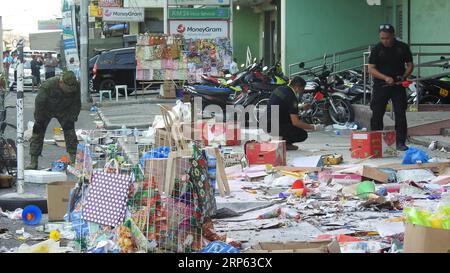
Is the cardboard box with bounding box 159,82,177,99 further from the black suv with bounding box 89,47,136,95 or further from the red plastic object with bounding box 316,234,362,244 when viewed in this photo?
the red plastic object with bounding box 316,234,362,244

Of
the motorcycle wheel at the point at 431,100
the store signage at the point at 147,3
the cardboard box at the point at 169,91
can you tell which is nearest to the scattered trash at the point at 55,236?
the motorcycle wheel at the point at 431,100

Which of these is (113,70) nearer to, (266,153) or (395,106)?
(395,106)

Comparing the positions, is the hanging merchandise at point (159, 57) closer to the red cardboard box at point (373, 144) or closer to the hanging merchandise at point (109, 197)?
the red cardboard box at point (373, 144)

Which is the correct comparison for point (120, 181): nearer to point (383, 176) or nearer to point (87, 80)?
point (383, 176)

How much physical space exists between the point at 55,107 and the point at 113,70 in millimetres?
19774

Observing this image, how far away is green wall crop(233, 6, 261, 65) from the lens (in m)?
36.2

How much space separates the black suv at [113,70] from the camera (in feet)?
109

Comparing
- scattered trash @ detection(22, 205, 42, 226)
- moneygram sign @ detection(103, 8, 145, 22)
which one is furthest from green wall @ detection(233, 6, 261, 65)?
scattered trash @ detection(22, 205, 42, 226)

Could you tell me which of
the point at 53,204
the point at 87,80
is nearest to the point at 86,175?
the point at 53,204

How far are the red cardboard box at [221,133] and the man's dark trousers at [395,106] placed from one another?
7.87 feet

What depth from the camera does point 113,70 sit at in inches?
1308

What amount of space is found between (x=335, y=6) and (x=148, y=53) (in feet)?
20.3

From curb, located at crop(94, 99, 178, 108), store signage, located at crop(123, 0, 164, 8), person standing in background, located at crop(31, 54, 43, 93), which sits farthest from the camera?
person standing in background, located at crop(31, 54, 43, 93)

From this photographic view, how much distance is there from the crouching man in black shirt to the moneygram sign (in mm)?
22796
